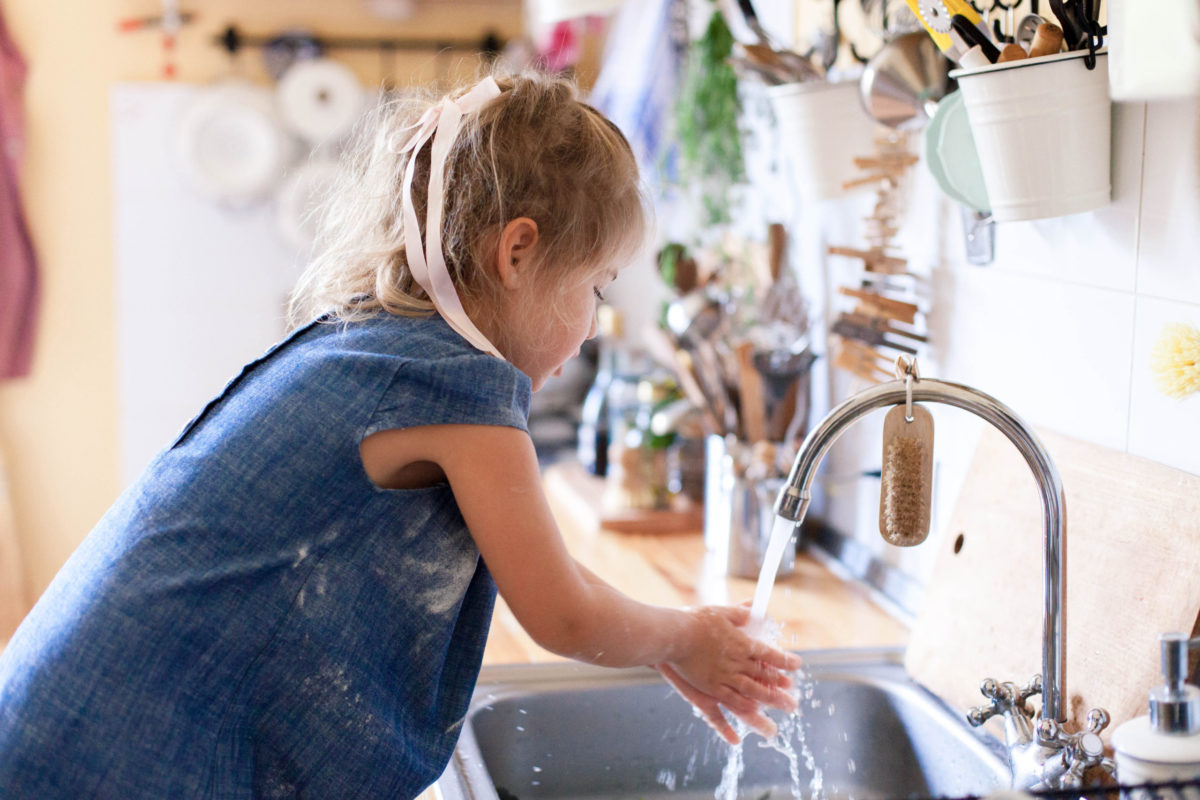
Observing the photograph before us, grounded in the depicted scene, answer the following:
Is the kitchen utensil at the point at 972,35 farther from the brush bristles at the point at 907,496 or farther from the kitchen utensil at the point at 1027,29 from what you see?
the brush bristles at the point at 907,496

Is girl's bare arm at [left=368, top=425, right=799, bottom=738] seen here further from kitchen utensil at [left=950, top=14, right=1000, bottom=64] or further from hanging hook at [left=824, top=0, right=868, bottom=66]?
hanging hook at [left=824, top=0, right=868, bottom=66]

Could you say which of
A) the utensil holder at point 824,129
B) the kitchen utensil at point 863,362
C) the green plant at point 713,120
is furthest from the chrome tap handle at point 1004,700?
the green plant at point 713,120

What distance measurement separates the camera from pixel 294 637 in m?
0.79

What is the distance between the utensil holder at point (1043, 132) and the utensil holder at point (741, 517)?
0.58 m

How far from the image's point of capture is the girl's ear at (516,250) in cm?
84

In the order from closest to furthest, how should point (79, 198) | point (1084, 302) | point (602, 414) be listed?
1. point (1084, 302)
2. point (602, 414)
3. point (79, 198)

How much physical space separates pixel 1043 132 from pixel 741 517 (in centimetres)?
69

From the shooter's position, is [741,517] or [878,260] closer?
[878,260]

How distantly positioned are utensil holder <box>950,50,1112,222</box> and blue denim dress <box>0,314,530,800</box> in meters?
0.41

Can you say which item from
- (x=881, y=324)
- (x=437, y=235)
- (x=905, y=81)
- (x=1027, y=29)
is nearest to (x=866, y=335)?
(x=881, y=324)

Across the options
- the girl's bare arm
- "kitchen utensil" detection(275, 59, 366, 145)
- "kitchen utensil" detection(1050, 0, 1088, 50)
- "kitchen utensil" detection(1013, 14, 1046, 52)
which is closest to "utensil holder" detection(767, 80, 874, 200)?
"kitchen utensil" detection(1013, 14, 1046, 52)

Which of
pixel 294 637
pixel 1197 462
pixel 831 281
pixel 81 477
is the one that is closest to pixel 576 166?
pixel 294 637

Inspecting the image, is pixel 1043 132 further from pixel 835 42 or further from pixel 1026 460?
pixel 835 42

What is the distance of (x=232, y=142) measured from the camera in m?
2.81
